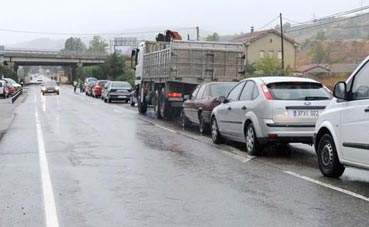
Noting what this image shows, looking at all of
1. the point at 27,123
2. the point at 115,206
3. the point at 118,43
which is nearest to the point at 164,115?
the point at 27,123

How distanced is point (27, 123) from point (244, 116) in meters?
10.3

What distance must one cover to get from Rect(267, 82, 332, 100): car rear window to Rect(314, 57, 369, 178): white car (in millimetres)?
1989

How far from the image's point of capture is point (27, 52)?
118 metres

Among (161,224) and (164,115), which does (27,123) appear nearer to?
(164,115)

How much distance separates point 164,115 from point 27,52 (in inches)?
4002

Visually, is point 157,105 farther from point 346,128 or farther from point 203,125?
→ point 346,128

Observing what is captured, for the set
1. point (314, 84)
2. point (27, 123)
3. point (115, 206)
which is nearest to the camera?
point (115, 206)

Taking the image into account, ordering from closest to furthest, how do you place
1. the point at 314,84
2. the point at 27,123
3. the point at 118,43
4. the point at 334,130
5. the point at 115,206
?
the point at 115,206 → the point at 334,130 → the point at 314,84 → the point at 27,123 → the point at 118,43

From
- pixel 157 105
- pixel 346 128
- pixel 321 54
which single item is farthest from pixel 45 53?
pixel 346 128

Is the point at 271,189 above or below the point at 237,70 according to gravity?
below

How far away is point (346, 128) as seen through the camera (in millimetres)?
8266

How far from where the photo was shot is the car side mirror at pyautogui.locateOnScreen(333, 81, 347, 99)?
27.5ft

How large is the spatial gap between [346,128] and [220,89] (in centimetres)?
814

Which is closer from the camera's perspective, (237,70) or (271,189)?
(271,189)
